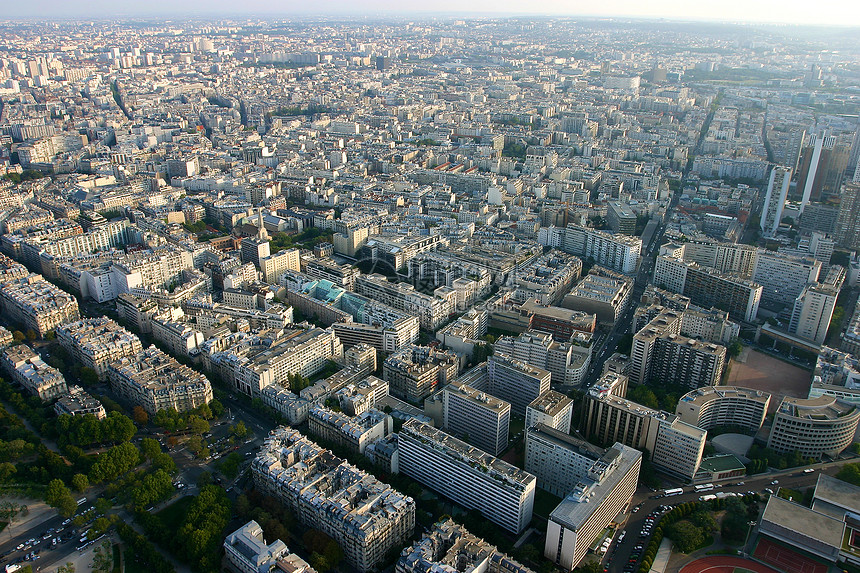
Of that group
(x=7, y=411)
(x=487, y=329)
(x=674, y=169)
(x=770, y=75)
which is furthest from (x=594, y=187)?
(x=770, y=75)

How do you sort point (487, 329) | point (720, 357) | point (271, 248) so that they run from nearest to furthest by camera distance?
point (720, 357) < point (487, 329) < point (271, 248)

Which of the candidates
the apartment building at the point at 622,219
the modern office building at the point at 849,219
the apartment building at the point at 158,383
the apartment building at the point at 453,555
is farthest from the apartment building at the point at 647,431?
the modern office building at the point at 849,219

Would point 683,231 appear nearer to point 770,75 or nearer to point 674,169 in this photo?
point 674,169

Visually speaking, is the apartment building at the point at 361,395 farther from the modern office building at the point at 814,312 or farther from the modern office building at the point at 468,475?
the modern office building at the point at 814,312

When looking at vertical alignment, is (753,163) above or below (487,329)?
above

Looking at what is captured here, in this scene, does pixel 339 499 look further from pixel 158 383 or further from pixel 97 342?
pixel 97 342

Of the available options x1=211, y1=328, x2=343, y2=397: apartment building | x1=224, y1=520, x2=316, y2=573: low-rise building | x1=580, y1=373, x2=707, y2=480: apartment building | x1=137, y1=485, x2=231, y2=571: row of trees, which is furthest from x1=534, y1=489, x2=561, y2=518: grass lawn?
x1=211, y1=328, x2=343, y2=397: apartment building
